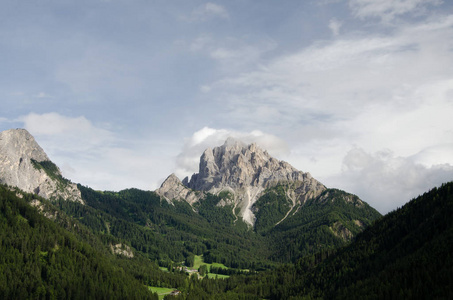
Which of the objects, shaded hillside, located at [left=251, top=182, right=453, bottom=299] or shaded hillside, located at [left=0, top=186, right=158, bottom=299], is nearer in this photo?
shaded hillside, located at [left=251, top=182, right=453, bottom=299]

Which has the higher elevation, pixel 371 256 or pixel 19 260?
pixel 371 256

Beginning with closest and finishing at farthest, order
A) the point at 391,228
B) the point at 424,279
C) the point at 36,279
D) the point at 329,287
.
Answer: the point at 424,279 → the point at 36,279 → the point at 329,287 → the point at 391,228

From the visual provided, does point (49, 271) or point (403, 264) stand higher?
point (403, 264)

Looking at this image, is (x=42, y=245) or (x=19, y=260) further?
(x=42, y=245)

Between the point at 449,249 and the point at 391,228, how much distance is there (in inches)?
2242

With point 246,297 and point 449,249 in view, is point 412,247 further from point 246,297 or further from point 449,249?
point 246,297

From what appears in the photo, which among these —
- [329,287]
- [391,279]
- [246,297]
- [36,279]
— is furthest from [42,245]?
[391,279]

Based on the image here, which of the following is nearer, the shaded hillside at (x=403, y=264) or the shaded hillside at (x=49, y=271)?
the shaded hillside at (x=403, y=264)

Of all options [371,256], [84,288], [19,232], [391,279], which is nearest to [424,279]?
[391,279]

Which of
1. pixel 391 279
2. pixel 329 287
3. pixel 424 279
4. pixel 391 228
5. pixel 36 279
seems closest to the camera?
pixel 424 279

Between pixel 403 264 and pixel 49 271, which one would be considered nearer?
pixel 403 264

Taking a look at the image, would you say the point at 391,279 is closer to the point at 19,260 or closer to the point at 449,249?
the point at 449,249

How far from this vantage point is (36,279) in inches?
6339

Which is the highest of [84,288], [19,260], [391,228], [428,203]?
[428,203]
